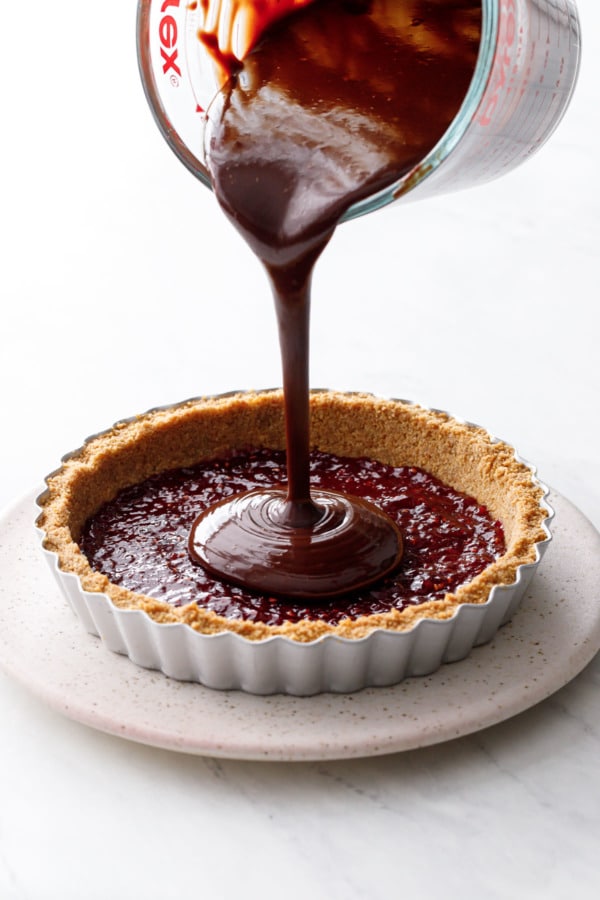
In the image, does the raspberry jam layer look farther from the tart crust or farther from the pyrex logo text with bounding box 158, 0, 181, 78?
the pyrex logo text with bounding box 158, 0, 181, 78

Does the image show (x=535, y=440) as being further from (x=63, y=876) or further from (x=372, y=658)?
(x=63, y=876)

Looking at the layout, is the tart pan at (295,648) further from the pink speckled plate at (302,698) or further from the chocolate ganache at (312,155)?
the chocolate ganache at (312,155)

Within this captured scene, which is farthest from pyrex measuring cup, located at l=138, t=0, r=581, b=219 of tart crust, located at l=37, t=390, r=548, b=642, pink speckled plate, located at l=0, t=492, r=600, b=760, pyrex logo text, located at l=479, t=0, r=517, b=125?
pink speckled plate, located at l=0, t=492, r=600, b=760

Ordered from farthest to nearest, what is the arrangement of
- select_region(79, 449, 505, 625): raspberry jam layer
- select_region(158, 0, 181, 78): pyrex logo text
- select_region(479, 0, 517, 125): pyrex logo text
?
select_region(158, 0, 181, 78): pyrex logo text
select_region(79, 449, 505, 625): raspberry jam layer
select_region(479, 0, 517, 125): pyrex logo text

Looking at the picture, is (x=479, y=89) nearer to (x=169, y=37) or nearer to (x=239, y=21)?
(x=239, y=21)

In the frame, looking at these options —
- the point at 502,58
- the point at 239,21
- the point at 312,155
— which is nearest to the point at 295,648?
the point at 312,155

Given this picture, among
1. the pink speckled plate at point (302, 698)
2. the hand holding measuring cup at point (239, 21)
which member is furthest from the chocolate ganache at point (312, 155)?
the pink speckled plate at point (302, 698)
